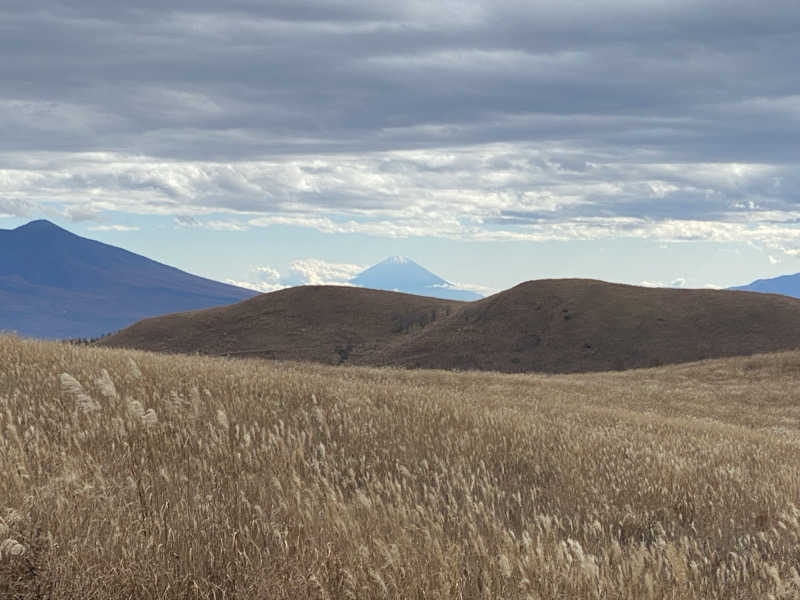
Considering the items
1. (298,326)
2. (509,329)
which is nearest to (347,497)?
(509,329)

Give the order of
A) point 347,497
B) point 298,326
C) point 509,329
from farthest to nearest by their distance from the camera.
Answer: point 298,326 < point 509,329 < point 347,497

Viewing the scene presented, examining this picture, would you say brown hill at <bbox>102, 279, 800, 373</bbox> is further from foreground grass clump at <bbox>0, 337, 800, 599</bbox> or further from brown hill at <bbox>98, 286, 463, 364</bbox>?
foreground grass clump at <bbox>0, 337, 800, 599</bbox>

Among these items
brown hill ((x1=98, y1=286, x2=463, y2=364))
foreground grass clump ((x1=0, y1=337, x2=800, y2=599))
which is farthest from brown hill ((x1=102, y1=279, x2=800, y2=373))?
foreground grass clump ((x1=0, y1=337, x2=800, y2=599))

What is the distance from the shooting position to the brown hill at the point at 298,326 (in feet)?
345

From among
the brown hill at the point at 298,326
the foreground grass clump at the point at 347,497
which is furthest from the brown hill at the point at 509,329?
the foreground grass clump at the point at 347,497

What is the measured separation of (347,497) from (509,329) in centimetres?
10197

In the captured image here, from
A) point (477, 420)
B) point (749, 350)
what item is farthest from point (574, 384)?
point (749, 350)

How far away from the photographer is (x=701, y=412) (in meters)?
30.1

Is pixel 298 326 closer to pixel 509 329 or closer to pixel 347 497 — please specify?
pixel 509 329

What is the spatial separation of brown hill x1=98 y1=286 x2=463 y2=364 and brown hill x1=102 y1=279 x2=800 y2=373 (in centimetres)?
18

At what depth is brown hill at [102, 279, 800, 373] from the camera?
315 feet

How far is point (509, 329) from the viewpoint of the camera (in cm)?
10656

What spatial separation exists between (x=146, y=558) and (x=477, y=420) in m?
6.26

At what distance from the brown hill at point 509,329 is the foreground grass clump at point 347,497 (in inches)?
3342
